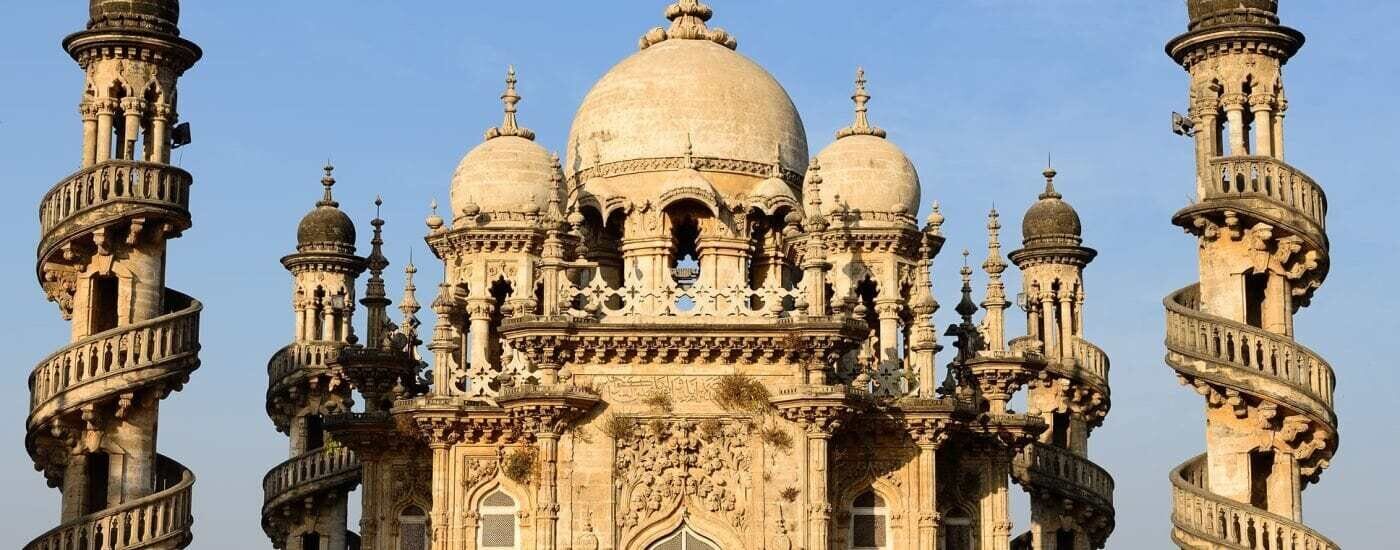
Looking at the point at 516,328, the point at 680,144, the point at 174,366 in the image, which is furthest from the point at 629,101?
the point at 174,366

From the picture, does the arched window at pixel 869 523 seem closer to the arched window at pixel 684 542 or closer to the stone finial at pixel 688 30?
the arched window at pixel 684 542

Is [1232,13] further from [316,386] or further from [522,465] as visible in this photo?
[316,386]

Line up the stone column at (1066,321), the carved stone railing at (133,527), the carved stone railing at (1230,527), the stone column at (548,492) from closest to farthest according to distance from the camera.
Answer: the carved stone railing at (1230,527)
the carved stone railing at (133,527)
the stone column at (548,492)
the stone column at (1066,321)

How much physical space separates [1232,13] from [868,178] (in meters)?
12.1

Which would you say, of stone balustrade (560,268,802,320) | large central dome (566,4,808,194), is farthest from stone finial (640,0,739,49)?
stone balustrade (560,268,802,320)

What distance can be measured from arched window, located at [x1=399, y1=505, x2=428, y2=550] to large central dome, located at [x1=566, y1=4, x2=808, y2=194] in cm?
889

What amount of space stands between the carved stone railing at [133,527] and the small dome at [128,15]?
9.61m

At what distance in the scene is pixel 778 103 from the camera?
71.1 meters

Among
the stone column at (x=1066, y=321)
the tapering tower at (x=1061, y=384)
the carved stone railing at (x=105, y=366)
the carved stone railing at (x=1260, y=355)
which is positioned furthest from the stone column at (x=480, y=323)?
the carved stone railing at (x=1260, y=355)

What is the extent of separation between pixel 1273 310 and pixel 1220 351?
1620mm

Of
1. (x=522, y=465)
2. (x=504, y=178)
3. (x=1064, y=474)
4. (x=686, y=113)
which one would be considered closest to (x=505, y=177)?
(x=504, y=178)

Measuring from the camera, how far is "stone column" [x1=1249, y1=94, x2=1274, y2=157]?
2366 inches

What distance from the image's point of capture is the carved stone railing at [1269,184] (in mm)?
58906

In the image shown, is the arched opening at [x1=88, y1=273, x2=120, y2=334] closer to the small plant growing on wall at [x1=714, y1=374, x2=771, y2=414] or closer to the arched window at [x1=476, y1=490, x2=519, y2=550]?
the arched window at [x1=476, y1=490, x2=519, y2=550]
